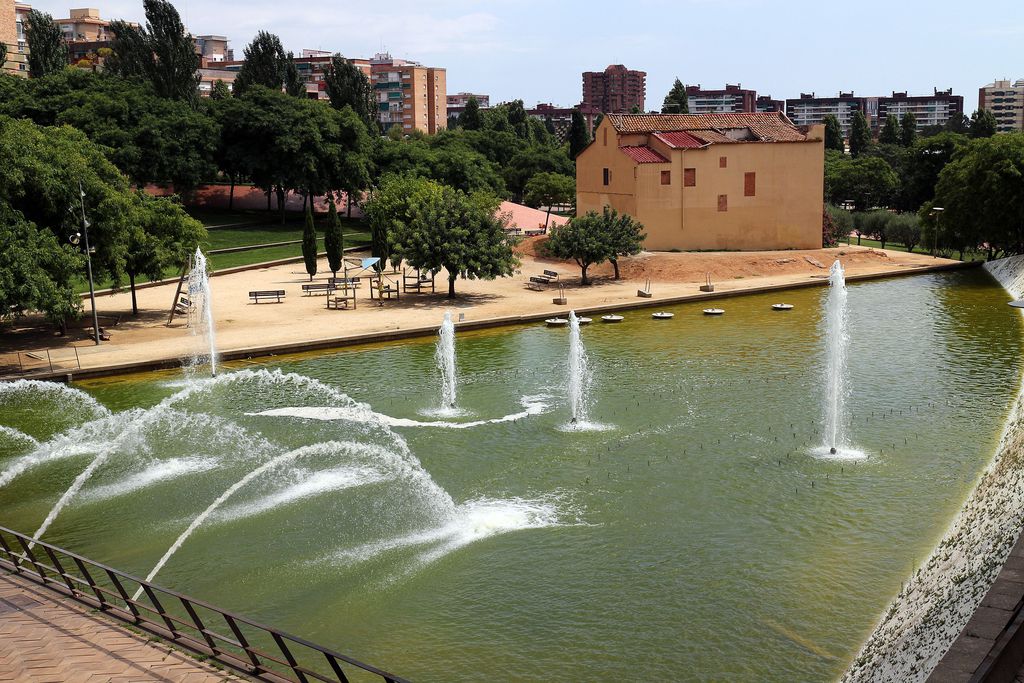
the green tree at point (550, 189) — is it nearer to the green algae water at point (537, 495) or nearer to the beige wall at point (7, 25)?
the beige wall at point (7, 25)

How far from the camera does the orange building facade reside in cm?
5459

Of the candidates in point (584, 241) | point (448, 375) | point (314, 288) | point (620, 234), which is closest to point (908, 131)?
point (620, 234)

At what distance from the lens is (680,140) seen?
55656mm

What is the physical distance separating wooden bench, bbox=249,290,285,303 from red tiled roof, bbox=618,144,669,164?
2168 centimetres

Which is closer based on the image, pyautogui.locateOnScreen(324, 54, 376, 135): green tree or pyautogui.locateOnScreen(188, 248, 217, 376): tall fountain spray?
pyautogui.locateOnScreen(188, 248, 217, 376): tall fountain spray

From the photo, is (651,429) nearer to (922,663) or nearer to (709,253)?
(922,663)

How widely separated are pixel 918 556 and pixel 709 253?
1531 inches

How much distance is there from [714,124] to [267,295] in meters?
29.3

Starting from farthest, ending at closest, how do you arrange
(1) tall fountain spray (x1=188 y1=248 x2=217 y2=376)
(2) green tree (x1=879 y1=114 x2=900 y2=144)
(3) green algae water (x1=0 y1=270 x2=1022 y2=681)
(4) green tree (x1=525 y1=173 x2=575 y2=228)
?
(2) green tree (x1=879 y1=114 x2=900 y2=144)
(4) green tree (x1=525 y1=173 x2=575 y2=228)
(1) tall fountain spray (x1=188 y1=248 x2=217 y2=376)
(3) green algae water (x1=0 y1=270 x2=1022 y2=681)

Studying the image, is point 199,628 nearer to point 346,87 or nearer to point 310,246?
point 310,246

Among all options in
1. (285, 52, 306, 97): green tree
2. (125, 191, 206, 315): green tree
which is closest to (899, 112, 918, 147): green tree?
(285, 52, 306, 97): green tree

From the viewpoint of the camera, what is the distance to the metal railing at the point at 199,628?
11.0m

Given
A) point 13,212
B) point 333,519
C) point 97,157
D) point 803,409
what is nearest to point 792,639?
point 333,519

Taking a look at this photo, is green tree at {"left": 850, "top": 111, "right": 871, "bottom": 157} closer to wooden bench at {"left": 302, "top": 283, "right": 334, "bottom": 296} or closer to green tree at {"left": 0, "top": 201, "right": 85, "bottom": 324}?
wooden bench at {"left": 302, "top": 283, "right": 334, "bottom": 296}
